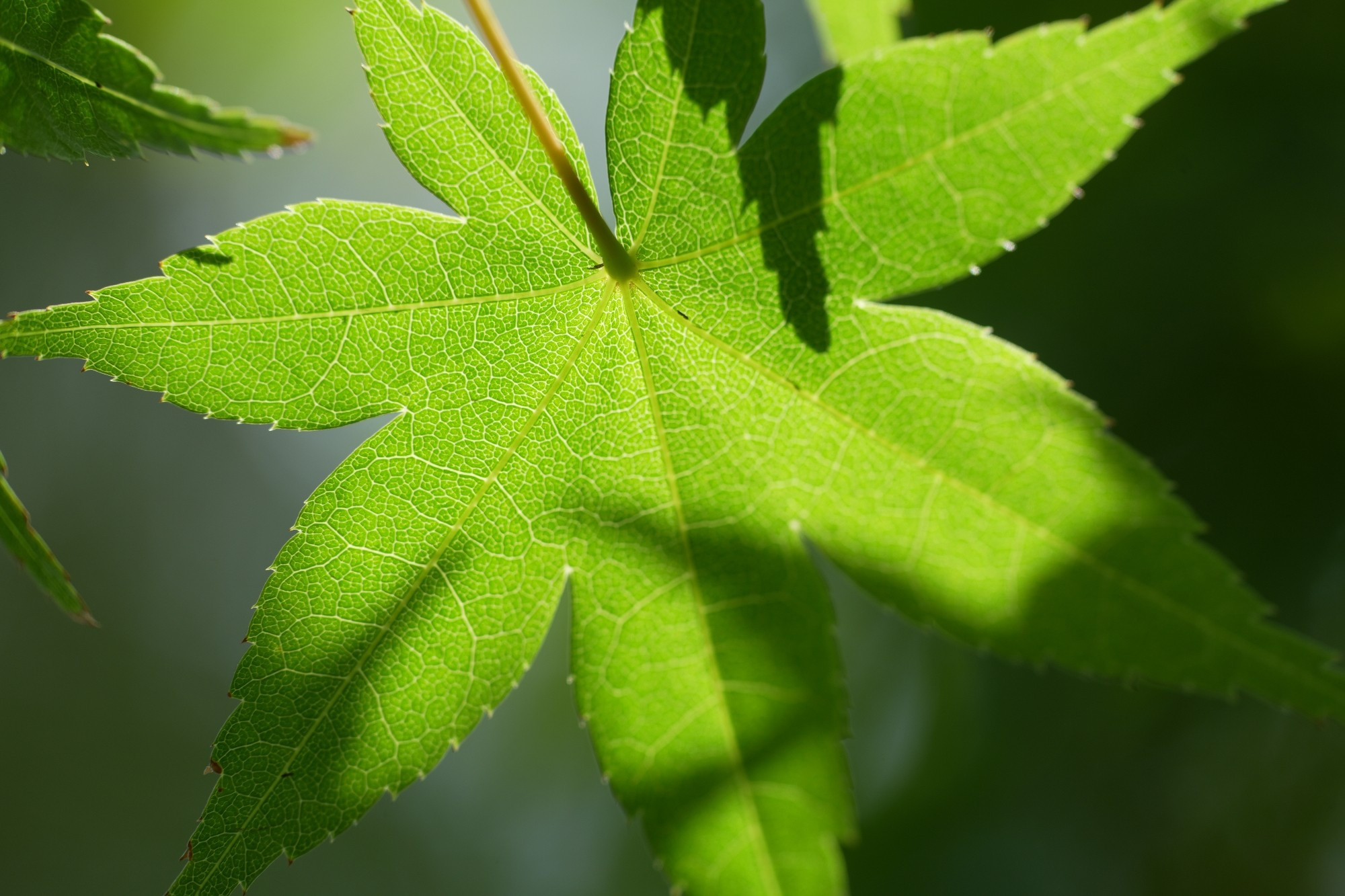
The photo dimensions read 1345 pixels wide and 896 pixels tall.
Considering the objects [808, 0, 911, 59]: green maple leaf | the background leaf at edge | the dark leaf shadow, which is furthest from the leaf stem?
[808, 0, 911, 59]: green maple leaf

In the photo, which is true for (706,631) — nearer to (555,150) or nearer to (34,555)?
(555,150)

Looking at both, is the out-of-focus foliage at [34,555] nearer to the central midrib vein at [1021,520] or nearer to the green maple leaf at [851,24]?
the central midrib vein at [1021,520]

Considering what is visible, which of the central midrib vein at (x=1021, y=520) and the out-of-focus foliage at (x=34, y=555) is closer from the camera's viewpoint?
the central midrib vein at (x=1021, y=520)

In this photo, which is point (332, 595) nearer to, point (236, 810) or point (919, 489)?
point (236, 810)

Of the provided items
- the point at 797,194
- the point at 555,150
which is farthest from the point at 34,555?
the point at 797,194

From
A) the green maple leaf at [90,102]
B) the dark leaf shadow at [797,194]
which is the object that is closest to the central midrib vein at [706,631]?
the dark leaf shadow at [797,194]

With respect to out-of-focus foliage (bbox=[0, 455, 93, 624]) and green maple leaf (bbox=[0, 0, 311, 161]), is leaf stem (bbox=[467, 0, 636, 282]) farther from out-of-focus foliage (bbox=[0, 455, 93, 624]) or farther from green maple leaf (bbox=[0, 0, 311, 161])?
out-of-focus foliage (bbox=[0, 455, 93, 624])
